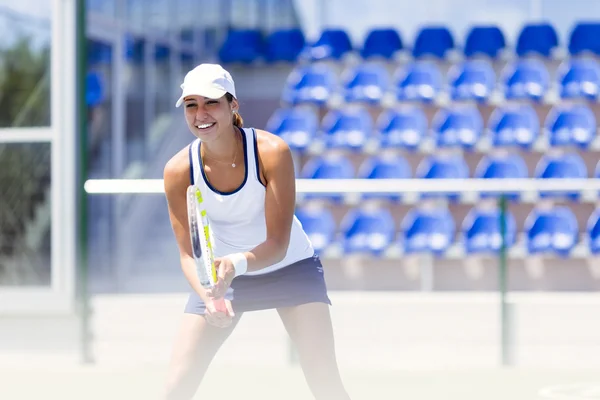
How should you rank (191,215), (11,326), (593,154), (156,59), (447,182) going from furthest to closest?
(156,59)
(593,154)
(11,326)
(447,182)
(191,215)

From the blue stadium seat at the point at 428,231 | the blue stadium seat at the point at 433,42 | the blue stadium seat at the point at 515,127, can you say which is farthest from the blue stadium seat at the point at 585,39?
the blue stadium seat at the point at 428,231

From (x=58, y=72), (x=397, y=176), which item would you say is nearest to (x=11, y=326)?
(x=58, y=72)

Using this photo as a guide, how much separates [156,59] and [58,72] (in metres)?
4.58

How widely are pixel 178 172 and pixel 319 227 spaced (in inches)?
257

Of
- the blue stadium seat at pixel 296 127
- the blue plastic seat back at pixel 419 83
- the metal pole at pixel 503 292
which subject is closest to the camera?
the metal pole at pixel 503 292

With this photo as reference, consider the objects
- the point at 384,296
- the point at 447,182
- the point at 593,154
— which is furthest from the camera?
the point at 593,154

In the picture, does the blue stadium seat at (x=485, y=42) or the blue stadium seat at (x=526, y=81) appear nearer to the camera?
the blue stadium seat at (x=526, y=81)

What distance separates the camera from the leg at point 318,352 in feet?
9.75

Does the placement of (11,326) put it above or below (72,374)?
above

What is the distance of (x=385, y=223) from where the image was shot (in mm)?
9555

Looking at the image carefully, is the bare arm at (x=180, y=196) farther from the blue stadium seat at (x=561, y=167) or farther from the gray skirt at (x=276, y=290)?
the blue stadium seat at (x=561, y=167)

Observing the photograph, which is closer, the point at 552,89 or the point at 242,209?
Answer: the point at 242,209

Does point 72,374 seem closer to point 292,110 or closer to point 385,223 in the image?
point 385,223

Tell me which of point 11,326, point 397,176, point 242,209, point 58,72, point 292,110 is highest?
point 292,110
